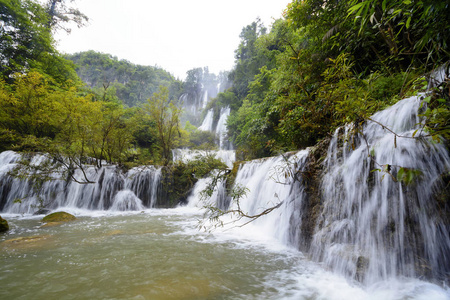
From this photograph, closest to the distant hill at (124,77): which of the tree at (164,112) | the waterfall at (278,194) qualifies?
the tree at (164,112)

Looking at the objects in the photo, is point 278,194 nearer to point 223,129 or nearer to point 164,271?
point 164,271

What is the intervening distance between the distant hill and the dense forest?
91.0ft

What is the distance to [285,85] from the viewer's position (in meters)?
→ 6.53

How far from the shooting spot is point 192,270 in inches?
99.7

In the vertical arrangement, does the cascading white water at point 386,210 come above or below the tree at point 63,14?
below

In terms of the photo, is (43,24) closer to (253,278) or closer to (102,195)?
(102,195)

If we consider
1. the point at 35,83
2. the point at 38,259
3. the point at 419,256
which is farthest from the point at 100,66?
the point at 419,256

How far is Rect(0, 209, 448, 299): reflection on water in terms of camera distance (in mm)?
1971

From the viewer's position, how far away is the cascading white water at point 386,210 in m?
1.92

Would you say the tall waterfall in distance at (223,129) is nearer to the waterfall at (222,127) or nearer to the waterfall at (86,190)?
the waterfall at (222,127)

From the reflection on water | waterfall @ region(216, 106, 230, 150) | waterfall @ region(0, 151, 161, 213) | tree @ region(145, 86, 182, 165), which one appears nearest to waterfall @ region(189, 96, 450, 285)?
the reflection on water

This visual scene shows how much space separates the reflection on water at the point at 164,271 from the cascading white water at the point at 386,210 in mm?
241

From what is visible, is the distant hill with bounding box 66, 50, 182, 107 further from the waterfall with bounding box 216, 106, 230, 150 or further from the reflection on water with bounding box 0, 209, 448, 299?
the reflection on water with bounding box 0, 209, 448, 299

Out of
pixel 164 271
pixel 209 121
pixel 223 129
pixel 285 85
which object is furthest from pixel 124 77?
pixel 164 271
